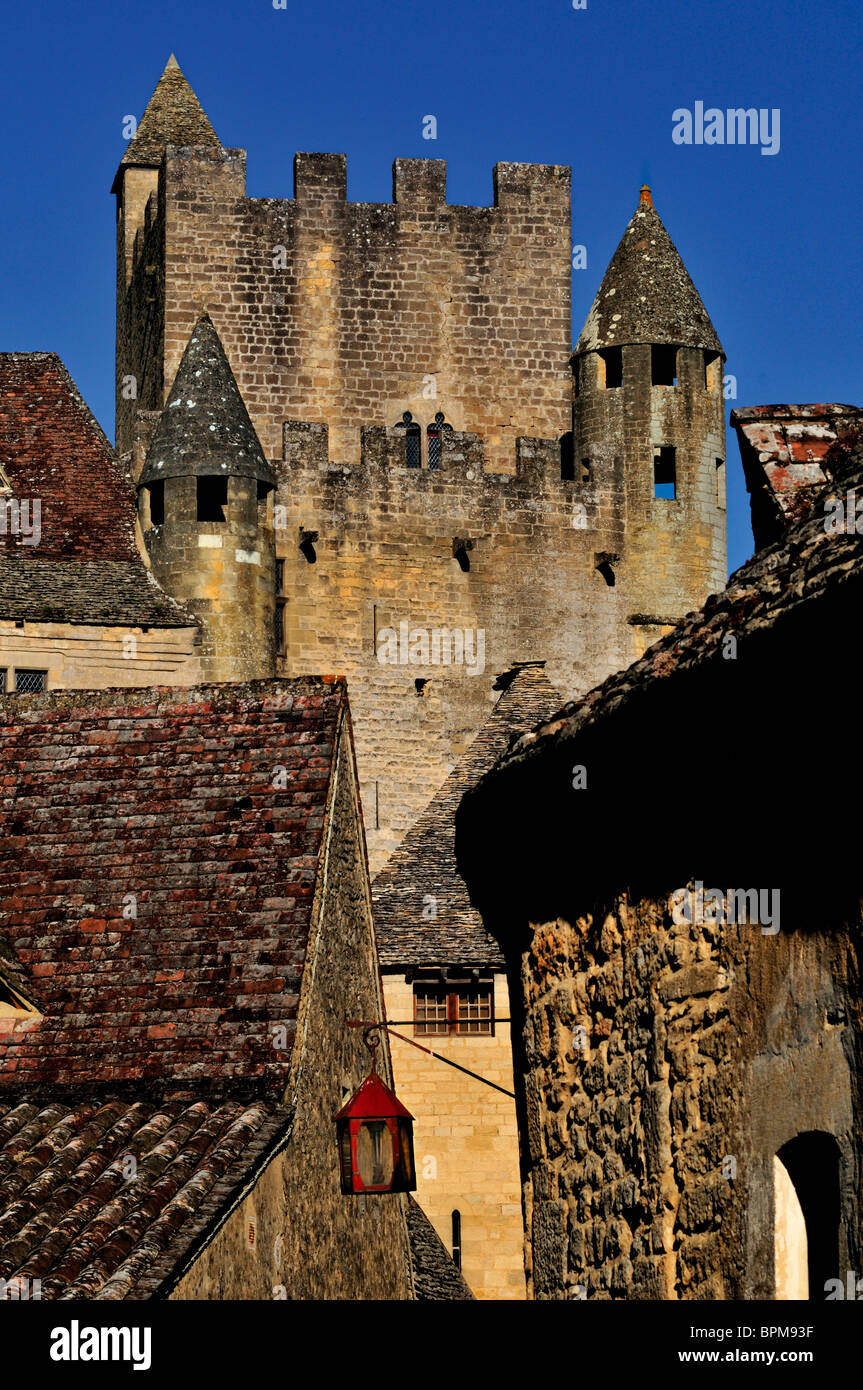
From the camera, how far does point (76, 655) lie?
2822 centimetres

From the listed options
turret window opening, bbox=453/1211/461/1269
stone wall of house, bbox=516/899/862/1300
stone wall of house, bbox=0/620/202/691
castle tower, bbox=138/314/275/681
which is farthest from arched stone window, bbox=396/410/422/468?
stone wall of house, bbox=516/899/862/1300

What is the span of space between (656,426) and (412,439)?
3722mm

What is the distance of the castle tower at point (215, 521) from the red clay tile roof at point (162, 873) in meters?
15.3

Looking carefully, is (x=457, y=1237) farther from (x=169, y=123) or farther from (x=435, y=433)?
(x=169, y=123)

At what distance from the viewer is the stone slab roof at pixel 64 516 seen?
2880 cm

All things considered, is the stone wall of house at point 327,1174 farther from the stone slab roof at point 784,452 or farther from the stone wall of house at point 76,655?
the stone wall of house at point 76,655

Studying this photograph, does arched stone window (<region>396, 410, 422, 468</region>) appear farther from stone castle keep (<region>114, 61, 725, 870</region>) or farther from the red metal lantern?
the red metal lantern

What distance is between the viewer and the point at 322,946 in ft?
44.8

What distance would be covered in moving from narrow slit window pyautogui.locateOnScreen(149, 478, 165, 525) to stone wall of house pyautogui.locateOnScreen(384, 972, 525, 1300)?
7778 mm

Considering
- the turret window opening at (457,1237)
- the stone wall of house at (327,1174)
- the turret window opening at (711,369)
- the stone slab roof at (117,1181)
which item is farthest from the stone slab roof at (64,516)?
the stone slab roof at (117,1181)

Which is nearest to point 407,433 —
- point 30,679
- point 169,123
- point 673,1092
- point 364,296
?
point 364,296

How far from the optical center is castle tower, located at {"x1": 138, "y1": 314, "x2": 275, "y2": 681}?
99.7ft
